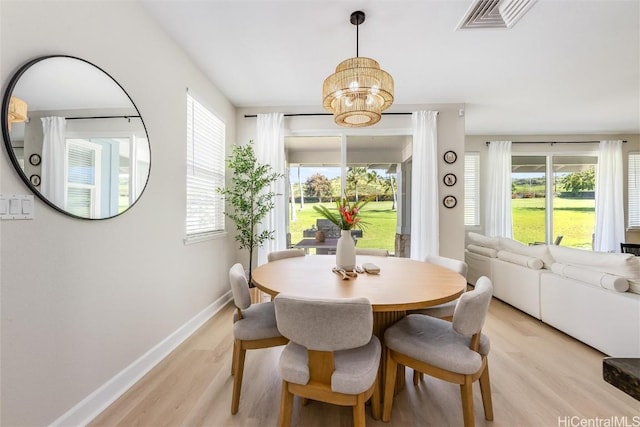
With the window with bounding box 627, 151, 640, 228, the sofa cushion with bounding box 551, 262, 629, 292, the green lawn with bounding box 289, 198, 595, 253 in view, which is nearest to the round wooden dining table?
the sofa cushion with bounding box 551, 262, 629, 292

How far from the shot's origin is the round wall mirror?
128 cm

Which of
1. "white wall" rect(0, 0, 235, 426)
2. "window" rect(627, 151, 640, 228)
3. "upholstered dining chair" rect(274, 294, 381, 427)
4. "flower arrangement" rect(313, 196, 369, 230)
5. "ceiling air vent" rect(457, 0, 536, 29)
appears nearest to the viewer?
"upholstered dining chair" rect(274, 294, 381, 427)

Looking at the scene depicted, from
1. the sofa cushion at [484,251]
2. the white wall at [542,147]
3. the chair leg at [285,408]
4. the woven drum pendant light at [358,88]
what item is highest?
the white wall at [542,147]

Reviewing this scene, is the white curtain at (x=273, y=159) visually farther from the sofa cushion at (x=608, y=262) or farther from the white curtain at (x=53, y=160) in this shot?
the sofa cushion at (x=608, y=262)

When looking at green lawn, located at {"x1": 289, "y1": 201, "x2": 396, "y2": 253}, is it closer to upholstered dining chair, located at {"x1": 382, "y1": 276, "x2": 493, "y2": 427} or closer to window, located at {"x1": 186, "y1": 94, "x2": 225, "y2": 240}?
window, located at {"x1": 186, "y1": 94, "x2": 225, "y2": 240}

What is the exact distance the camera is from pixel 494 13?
2062 millimetres

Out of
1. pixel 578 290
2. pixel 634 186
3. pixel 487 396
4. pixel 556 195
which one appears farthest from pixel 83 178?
pixel 634 186

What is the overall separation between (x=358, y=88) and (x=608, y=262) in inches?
101

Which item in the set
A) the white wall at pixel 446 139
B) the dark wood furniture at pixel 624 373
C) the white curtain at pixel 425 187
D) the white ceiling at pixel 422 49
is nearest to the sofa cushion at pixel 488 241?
the white wall at pixel 446 139

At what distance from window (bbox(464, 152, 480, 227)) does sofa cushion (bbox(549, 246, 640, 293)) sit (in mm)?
2783

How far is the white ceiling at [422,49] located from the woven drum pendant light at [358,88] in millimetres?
387

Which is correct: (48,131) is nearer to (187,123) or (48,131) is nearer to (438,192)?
(187,123)

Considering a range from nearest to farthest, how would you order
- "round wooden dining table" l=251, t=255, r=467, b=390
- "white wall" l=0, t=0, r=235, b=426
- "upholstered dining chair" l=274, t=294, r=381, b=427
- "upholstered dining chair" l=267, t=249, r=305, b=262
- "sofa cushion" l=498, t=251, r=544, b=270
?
"upholstered dining chair" l=274, t=294, r=381, b=427
"white wall" l=0, t=0, r=235, b=426
"round wooden dining table" l=251, t=255, r=467, b=390
"upholstered dining chair" l=267, t=249, r=305, b=262
"sofa cushion" l=498, t=251, r=544, b=270

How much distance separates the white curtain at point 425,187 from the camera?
3822 millimetres
